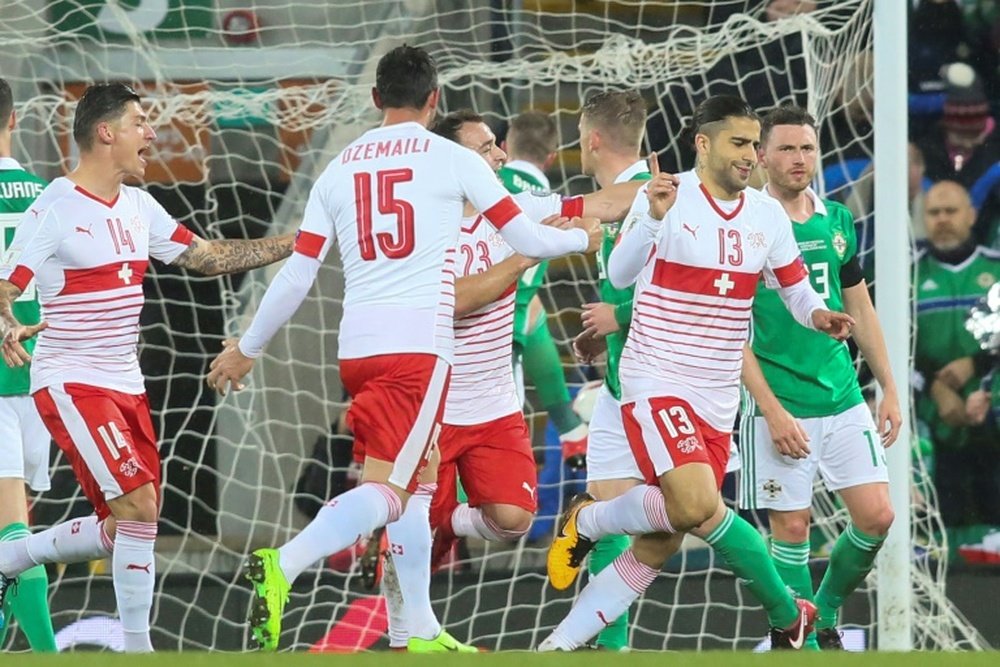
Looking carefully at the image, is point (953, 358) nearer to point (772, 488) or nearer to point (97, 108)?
point (772, 488)

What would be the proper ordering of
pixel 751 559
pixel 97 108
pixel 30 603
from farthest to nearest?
1. pixel 30 603
2. pixel 97 108
3. pixel 751 559

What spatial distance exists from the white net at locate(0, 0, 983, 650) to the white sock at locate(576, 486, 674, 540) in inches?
62.4

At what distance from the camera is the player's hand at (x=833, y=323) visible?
5547 mm

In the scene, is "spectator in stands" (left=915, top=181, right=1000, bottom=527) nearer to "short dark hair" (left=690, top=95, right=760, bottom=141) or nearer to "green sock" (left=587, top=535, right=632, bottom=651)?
"green sock" (left=587, top=535, right=632, bottom=651)

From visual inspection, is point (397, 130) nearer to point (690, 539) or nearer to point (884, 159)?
point (884, 159)

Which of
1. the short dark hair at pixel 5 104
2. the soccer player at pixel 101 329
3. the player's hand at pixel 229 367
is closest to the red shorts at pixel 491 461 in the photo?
the soccer player at pixel 101 329

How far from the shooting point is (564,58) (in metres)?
7.80

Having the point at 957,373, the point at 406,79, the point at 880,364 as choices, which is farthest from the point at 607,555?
the point at 957,373

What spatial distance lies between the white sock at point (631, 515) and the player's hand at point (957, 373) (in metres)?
2.65

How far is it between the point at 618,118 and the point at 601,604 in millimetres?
1688

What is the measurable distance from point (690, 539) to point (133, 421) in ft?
9.19

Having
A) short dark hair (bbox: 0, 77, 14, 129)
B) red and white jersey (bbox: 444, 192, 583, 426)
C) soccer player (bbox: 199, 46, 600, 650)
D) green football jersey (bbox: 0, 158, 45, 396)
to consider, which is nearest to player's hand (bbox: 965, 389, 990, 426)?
red and white jersey (bbox: 444, 192, 583, 426)

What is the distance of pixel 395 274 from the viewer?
531 centimetres

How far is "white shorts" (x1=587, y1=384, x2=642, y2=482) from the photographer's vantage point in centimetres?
630
